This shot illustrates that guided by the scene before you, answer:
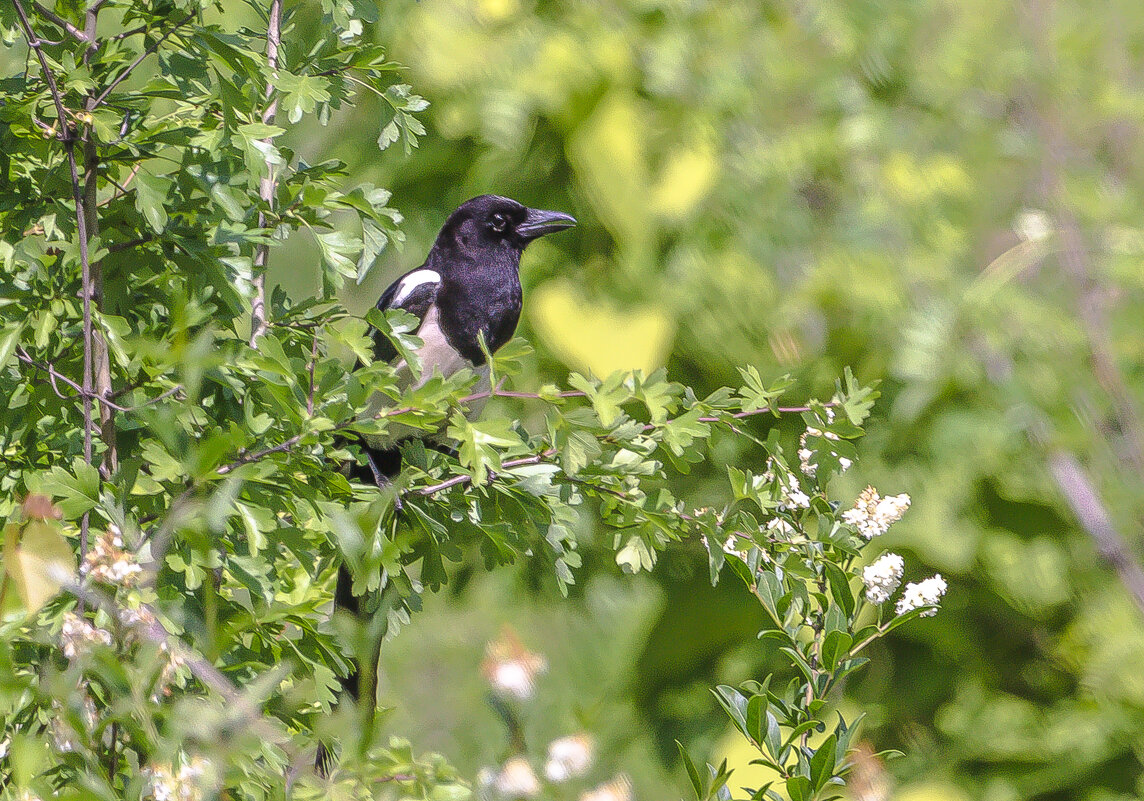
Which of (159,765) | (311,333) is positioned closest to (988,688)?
(311,333)

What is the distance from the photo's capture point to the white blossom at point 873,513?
988 mm

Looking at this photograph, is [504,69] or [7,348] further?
[504,69]

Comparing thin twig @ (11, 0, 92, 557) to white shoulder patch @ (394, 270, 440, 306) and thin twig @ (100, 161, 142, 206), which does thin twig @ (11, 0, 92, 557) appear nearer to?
thin twig @ (100, 161, 142, 206)

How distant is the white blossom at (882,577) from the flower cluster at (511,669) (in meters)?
0.31

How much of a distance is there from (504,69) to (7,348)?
170 centimetres

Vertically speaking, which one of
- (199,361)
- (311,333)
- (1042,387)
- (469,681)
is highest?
(199,361)

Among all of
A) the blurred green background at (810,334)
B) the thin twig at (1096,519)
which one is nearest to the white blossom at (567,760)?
the blurred green background at (810,334)

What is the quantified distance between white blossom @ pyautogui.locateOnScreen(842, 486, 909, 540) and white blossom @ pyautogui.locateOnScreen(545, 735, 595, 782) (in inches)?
13.8

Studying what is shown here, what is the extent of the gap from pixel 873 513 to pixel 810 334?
1.49 m

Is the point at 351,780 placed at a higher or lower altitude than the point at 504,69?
higher

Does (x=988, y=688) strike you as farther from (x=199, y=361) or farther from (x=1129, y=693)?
(x=199, y=361)

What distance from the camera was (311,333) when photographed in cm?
107

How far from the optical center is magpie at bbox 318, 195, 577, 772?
1831mm

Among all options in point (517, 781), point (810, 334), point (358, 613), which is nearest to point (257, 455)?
point (517, 781)
